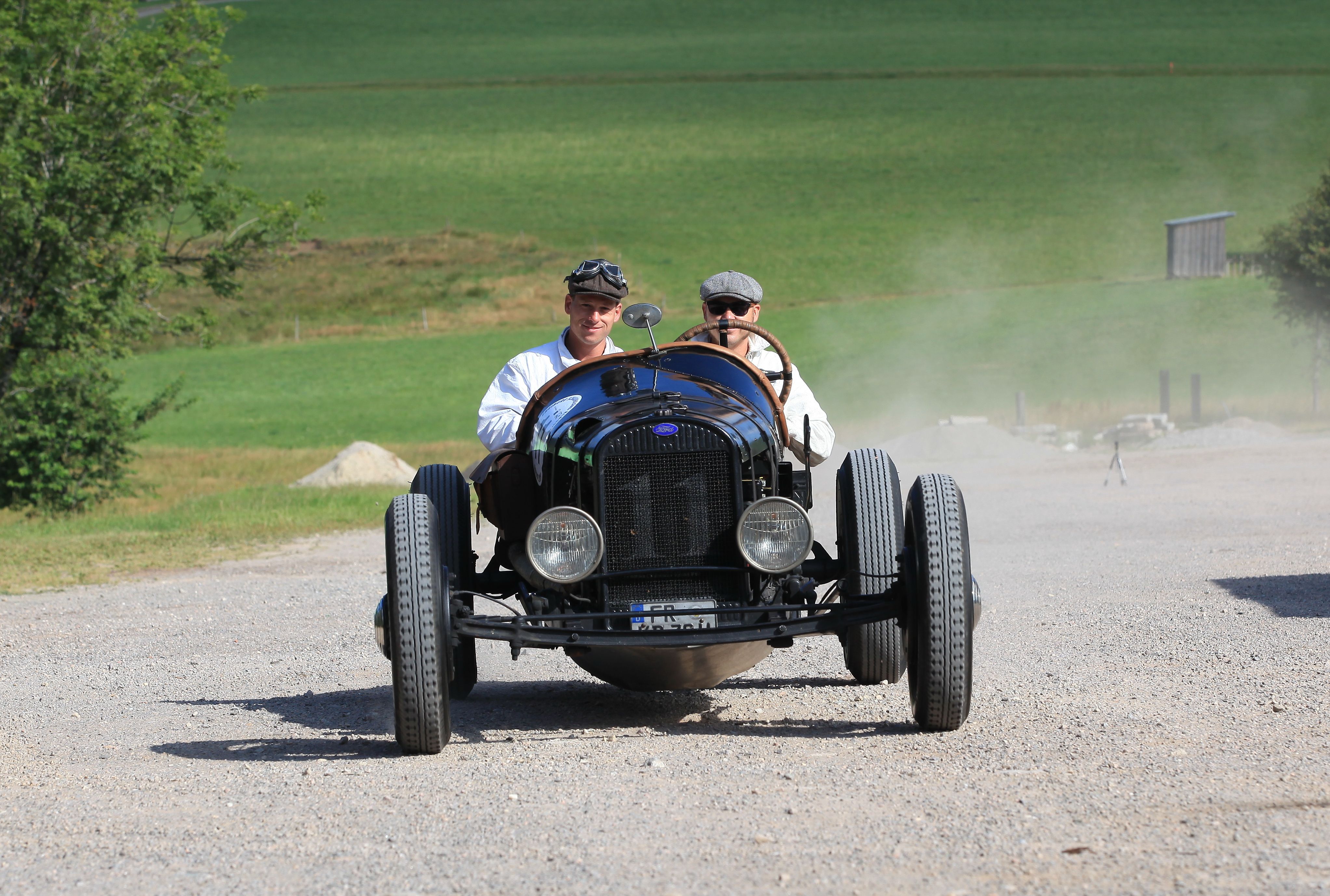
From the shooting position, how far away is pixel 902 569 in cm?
559

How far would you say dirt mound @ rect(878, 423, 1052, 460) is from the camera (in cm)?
2552

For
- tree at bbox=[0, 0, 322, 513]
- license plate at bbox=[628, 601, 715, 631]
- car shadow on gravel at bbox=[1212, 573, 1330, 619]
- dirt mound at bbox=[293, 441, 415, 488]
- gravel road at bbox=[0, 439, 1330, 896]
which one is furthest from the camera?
dirt mound at bbox=[293, 441, 415, 488]

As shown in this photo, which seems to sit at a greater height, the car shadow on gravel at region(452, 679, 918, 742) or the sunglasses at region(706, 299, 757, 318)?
the sunglasses at region(706, 299, 757, 318)

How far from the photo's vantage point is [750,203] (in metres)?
59.5

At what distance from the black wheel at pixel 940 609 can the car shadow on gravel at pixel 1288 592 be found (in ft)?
12.1

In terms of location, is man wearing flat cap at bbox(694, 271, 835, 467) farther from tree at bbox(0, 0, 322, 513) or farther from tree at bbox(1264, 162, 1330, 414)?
tree at bbox(1264, 162, 1330, 414)

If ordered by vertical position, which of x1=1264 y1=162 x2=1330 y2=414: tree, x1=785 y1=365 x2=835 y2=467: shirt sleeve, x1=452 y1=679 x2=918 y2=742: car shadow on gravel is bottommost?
x1=452 y1=679 x2=918 y2=742: car shadow on gravel

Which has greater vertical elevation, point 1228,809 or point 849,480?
point 849,480

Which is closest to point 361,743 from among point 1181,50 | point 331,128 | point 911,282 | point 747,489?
point 747,489

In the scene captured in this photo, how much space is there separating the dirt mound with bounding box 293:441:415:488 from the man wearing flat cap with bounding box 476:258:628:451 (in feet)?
51.0

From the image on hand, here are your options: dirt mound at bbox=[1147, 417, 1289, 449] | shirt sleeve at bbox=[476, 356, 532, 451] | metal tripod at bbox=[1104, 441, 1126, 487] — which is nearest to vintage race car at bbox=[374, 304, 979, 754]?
shirt sleeve at bbox=[476, 356, 532, 451]

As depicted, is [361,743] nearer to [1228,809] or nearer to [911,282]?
[1228,809]

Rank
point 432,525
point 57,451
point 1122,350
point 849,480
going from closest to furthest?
point 432,525 → point 849,480 → point 57,451 → point 1122,350

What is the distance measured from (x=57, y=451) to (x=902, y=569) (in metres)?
17.5
